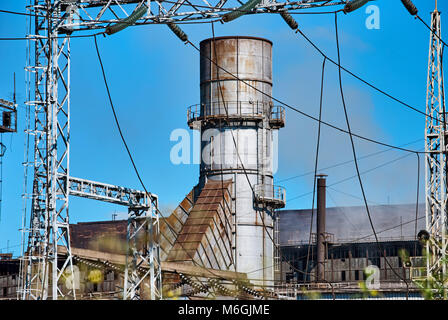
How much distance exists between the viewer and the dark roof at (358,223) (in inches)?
2589

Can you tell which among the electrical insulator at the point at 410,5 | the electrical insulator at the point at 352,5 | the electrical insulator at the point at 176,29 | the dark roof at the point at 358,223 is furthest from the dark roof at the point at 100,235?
the electrical insulator at the point at 352,5

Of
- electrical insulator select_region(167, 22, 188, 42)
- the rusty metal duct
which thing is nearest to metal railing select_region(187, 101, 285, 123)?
the rusty metal duct

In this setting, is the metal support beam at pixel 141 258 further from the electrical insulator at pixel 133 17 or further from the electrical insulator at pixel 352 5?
the electrical insulator at pixel 352 5

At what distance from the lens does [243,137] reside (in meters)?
52.6

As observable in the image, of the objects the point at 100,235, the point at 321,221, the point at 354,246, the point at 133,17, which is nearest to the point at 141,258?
the point at 133,17

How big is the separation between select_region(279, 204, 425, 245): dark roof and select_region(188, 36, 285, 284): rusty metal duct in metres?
14.9

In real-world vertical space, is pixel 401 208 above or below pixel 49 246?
above

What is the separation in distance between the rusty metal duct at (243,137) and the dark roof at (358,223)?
14868 millimetres

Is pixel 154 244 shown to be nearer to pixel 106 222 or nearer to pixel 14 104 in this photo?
pixel 14 104

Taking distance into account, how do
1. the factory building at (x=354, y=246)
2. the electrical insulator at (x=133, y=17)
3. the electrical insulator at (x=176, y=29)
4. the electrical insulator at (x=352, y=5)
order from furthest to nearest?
the factory building at (x=354, y=246), the electrical insulator at (x=176, y=29), the electrical insulator at (x=133, y=17), the electrical insulator at (x=352, y=5)

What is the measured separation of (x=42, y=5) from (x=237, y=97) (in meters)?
22.9

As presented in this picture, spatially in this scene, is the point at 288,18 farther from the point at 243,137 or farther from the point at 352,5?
the point at 243,137
